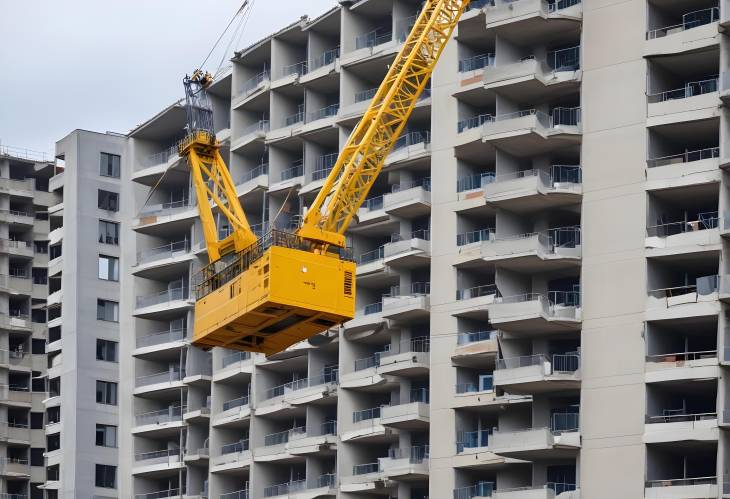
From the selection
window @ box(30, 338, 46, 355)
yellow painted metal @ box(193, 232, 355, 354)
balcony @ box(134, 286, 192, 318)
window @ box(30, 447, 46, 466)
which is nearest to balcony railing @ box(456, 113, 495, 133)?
yellow painted metal @ box(193, 232, 355, 354)

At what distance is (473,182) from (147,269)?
147 ft

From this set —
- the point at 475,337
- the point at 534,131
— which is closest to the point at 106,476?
the point at 475,337

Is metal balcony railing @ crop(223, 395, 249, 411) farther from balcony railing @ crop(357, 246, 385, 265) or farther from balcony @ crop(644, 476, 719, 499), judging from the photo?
balcony @ crop(644, 476, 719, 499)

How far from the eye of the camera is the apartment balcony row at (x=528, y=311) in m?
118

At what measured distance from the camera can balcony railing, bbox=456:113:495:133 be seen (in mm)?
128125

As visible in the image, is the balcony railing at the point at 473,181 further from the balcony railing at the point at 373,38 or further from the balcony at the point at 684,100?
the balcony railing at the point at 373,38

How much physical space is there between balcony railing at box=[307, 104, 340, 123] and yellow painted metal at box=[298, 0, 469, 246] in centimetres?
1855

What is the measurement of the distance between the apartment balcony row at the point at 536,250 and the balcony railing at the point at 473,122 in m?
8.40

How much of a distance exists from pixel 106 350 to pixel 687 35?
7374cm

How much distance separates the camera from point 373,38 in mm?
141125

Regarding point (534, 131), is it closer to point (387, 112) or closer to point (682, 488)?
point (387, 112)

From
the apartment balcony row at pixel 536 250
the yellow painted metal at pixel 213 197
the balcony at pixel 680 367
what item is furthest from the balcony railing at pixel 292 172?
the balcony at pixel 680 367

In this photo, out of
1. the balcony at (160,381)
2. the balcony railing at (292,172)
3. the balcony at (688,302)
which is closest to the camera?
the balcony at (688,302)

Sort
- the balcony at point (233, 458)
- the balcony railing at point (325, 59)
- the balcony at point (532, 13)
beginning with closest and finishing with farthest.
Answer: the balcony at point (532, 13) < the balcony railing at point (325, 59) < the balcony at point (233, 458)
